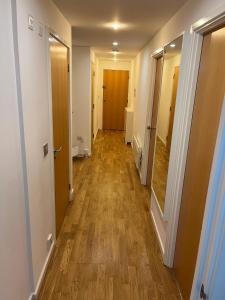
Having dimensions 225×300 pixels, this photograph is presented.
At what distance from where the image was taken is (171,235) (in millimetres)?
2064

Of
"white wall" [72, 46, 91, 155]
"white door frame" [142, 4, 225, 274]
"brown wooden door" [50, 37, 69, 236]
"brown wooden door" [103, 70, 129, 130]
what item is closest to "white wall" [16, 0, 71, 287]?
"brown wooden door" [50, 37, 69, 236]

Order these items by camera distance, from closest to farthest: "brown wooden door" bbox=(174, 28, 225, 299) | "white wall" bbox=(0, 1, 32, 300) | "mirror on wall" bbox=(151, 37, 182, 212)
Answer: "white wall" bbox=(0, 1, 32, 300) < "brown wooden door" bbox=(174, 28, 225, 299) < "mirror on wall" bbox=(151, 37, 182, 212)

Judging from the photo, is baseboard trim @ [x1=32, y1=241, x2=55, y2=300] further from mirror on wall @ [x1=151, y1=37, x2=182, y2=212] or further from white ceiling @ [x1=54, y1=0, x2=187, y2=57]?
white ceiling @ [x1=54, y1=0, x2=187, y2=57]

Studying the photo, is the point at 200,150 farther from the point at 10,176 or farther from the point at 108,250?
the point at 108,250

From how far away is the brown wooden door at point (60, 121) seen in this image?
2148 millimetres

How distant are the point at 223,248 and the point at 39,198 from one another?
4.43 ft

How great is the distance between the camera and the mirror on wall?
2315 millimetres

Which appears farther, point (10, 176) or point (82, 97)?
point (82, 97)

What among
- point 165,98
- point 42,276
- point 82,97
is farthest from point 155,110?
point 42,276

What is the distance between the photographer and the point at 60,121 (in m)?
2.44

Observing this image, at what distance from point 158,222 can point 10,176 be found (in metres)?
1.85

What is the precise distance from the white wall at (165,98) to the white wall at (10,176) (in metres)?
1.63

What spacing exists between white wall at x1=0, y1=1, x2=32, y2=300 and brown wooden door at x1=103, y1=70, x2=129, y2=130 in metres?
6.57

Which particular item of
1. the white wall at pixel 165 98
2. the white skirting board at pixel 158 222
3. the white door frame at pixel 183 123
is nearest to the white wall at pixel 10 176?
the white door frame at pixel 183 123
